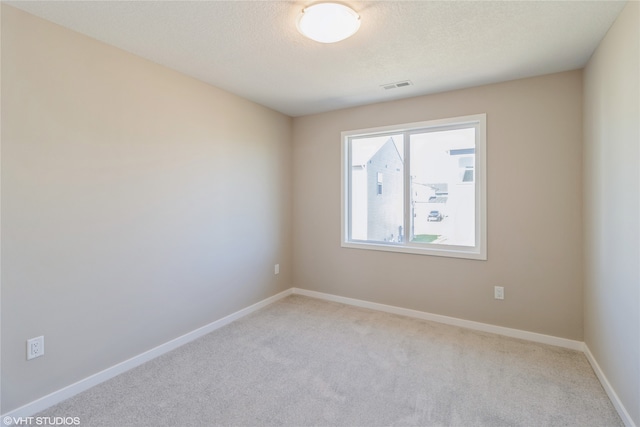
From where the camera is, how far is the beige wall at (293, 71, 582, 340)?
2.58 m

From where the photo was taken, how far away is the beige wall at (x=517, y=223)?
8.45ft

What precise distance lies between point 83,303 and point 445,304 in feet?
10.2

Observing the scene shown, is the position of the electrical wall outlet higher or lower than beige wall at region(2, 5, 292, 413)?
lower

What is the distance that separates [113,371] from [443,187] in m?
3.29

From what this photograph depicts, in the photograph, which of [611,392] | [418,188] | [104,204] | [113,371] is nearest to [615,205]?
[611,392]

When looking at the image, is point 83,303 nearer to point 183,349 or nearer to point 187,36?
point 183,349

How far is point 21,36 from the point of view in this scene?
175 cm

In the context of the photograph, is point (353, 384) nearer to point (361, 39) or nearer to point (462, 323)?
point (462, 323)

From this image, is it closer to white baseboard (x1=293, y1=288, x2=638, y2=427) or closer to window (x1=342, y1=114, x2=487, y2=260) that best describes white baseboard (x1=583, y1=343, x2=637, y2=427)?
white baseboard (x1=293, y1=288, x2=638, y2=427)

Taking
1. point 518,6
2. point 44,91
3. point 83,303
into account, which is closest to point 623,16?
point 518,6

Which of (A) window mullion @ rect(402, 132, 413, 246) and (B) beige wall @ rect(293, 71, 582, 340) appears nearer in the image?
(B) beige wall @ rect(293, 71, 582, 340)

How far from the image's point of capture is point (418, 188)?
3.35 metres

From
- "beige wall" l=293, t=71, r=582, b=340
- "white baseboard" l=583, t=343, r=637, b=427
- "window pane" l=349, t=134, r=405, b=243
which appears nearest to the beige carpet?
"white baseboard" l=583, t=343, r=637, b=427

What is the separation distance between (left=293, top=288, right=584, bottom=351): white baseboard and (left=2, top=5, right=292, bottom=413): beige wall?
1.28 m
